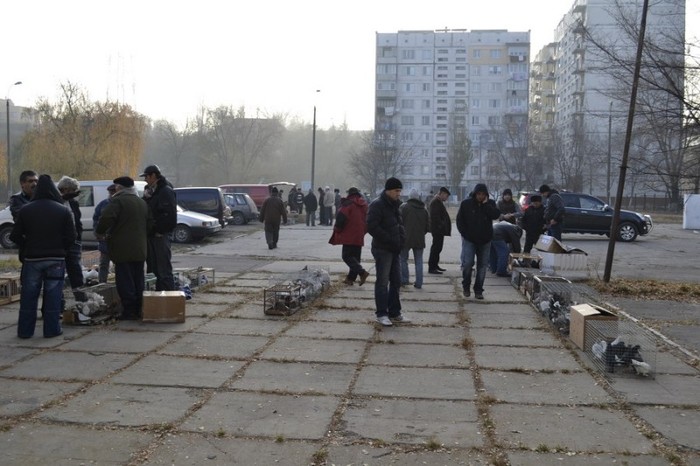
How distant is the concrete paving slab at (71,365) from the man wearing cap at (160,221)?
8.63 ft

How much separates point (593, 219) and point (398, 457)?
926 inches

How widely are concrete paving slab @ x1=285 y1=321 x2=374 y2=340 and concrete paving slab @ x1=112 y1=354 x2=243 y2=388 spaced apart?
61.2 inches

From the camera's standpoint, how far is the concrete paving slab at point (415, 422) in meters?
5.01

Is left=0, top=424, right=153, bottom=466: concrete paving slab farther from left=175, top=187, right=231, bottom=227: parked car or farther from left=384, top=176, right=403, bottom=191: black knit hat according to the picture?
left=175, top=187, right=231, bottom=227: parked car

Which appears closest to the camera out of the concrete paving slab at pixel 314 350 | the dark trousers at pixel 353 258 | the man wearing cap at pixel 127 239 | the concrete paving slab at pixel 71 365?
the concrete paving slab at pixel 71 365

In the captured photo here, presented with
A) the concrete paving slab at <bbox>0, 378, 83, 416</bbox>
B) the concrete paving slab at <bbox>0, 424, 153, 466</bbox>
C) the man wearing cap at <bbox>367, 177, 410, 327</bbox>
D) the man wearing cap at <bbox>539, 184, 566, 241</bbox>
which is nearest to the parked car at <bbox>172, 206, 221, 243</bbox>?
the man wearing cap at <bbox>539, 184, 566, 241</bbox>

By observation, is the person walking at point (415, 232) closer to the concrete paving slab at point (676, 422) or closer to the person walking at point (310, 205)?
the concrete paving slab at point (676, 422)

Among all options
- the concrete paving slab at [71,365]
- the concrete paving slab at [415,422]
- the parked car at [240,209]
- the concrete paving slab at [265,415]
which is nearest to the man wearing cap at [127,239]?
the concrete paving slab at [71,365]

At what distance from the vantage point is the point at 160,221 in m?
9.70

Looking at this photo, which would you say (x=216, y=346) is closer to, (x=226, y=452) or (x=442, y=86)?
(x=226, y=452)

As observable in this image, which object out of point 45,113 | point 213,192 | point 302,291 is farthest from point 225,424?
point 45,113

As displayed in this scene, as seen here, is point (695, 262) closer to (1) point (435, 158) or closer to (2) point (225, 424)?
(2) point (225, 424)

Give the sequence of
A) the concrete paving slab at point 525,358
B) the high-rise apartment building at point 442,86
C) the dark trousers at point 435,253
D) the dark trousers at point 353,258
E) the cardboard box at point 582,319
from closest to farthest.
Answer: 1. the concrete paving slab at point 525,358
2. the cardboard box at point 582,319
3. the dark trousers at point 353,258
4. the dark trousers at point 435,253
5. the high-rise apartment building at point 442,86

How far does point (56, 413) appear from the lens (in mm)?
5461
